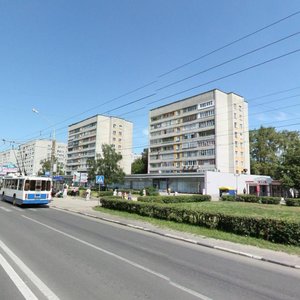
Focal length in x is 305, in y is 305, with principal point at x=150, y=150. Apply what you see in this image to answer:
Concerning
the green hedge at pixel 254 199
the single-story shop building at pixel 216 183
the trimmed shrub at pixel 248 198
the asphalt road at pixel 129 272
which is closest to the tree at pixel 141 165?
the single-story shop building at pixel 216 183

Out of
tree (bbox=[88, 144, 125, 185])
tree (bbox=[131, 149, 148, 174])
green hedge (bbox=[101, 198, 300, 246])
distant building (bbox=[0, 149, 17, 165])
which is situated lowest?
green hedge (bbox=[101, 198, 300, 246])

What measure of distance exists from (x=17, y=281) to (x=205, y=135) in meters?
78.9

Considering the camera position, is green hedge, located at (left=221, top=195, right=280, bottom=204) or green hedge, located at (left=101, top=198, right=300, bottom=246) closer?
green hedge, located at (left=101, top=198, right=300, bottom=246)

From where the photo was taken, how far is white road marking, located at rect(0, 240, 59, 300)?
17.6 feet

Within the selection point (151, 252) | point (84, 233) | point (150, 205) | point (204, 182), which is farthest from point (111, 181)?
point (151, 252)

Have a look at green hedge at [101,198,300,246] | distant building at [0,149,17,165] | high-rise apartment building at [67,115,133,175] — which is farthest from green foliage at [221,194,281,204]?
distant building at [0,149,17,165]

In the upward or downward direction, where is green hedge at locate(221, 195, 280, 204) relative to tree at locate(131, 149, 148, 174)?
downward

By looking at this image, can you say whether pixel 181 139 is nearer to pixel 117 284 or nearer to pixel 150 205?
pixel 150 205

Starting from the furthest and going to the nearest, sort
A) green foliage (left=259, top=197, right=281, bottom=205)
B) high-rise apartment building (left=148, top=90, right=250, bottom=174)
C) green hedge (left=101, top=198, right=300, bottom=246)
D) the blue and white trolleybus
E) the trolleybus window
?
high-rise apartment building (left=148, top=90, right=250, bottom=174), green foliage (left=259, top=197, right=281, bottom=205), the trolleybus window, the blue and white trolleybus, green hedge (left=101, top=198, right=300, bottom=246)

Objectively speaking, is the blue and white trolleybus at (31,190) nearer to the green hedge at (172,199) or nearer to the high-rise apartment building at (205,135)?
the green hedge at (172,199)

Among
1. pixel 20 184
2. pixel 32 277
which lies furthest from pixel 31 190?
pixel 32 277

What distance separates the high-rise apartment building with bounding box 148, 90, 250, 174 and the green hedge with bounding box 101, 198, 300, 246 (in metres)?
59.5

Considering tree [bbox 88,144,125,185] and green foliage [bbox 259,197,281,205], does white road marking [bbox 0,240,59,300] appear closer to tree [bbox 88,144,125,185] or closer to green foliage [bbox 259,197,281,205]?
green foliage [bbox 259,197,281,205]

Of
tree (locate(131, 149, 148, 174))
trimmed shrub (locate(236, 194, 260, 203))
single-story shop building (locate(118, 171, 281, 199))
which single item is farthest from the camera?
tree (locate(131, 149, 148, 174))
